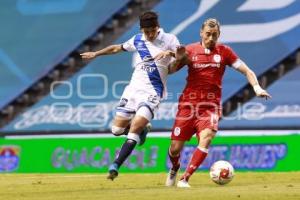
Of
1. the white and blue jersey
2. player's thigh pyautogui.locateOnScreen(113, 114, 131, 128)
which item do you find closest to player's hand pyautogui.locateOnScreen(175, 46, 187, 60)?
the white and blue jersey

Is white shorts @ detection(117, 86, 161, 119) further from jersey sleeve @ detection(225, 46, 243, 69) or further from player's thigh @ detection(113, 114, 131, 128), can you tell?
jersey sleeve @ detection(225, 46, 243, 69)

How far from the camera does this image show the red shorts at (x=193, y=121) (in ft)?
41.6

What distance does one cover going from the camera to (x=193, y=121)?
12797 millimetres

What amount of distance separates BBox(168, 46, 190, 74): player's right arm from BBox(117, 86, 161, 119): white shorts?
0.50 meters

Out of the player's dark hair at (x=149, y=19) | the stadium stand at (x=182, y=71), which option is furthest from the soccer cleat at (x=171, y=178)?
the stadium stand at (x=182, y=71)

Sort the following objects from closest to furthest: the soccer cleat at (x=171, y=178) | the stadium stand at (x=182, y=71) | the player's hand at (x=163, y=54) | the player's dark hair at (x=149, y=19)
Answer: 1. the player's dark hair at (x=149, y=19)
2. the player's hand at (x=163, y=54)
3. the soccer cleat at (x=171, y=178)
4. the stadium stand at (x=182, y=71)

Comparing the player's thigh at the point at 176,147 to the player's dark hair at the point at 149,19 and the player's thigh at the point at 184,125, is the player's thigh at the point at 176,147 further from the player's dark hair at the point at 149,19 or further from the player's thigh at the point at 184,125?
the player's dark hair at the point at 149,19

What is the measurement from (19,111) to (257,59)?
749cm

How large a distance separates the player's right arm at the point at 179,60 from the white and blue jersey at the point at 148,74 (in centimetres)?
10

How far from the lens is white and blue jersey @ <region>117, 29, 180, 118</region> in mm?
12672

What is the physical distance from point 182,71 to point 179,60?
42.4 ft

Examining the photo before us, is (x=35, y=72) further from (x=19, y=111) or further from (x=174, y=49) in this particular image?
(x=174, y=49)

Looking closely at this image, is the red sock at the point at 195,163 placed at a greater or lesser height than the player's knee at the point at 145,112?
lesser

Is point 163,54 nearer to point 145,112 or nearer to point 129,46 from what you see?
point 129,46
